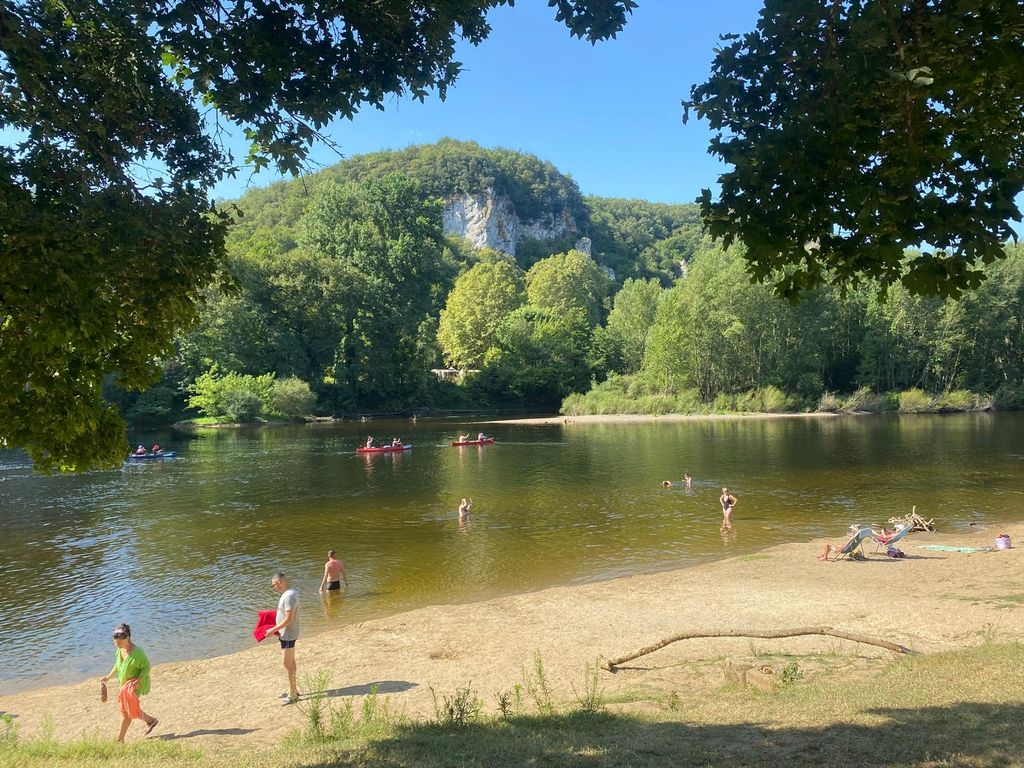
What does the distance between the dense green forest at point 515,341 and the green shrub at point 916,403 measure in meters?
0.21

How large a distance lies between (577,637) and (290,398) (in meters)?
66.9

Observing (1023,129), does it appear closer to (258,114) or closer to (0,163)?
(258,114)

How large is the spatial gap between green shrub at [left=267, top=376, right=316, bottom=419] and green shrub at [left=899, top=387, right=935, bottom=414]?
60.9 meters

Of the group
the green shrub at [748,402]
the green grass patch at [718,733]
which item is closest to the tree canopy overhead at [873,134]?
the green grass patch at [718,733]

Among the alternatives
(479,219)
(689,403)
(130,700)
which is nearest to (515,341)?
(689,403)

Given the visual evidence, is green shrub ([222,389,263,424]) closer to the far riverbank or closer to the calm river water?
the far riverbank

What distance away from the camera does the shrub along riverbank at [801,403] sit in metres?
73.8

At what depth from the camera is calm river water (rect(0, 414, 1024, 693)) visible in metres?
16.1

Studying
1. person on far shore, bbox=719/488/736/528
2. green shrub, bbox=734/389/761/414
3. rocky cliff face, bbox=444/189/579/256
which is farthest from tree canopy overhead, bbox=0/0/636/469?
rocky cliff face, bbox=444/189/579/256

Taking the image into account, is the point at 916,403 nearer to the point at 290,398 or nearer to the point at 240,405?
the point at 290,398

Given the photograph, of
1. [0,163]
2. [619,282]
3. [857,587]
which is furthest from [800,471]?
[619,282]

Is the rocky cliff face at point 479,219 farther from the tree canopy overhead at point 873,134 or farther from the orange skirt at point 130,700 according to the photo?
the tree canopy overhead at point 873,134

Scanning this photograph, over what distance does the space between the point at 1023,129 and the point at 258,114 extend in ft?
21.1

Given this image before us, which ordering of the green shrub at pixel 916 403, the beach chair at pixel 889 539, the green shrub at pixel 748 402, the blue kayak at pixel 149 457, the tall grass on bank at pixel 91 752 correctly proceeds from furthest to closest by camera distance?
the green shrub at pixel 748 402 → the green shrub at pixel 916 403 → the blue kayak at pixel 149 457 → the beach chair at pixel 889 539 → the tall grass on bank at pixel 91 752
